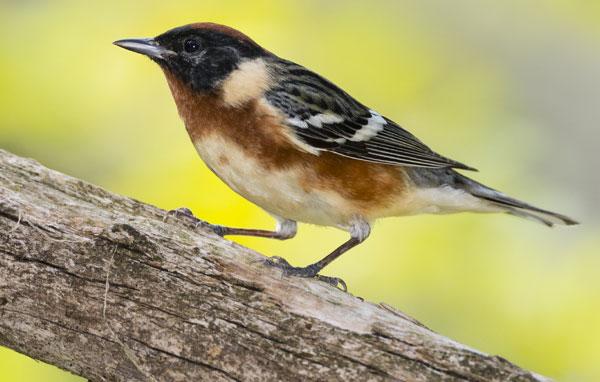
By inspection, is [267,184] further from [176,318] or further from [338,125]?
[176,318]

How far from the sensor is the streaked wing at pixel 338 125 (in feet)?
17.0

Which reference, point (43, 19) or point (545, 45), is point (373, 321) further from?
point (545, 45)

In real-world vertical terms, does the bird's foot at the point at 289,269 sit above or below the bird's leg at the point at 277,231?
below

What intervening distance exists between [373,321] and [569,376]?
5.37ft

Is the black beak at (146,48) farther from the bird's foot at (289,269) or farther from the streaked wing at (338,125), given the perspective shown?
the bird's foot at (289,269)

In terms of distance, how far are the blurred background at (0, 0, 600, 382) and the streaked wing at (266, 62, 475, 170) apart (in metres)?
0.54

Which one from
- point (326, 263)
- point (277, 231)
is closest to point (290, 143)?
point (326, 263)

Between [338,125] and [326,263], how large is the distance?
0.82 m

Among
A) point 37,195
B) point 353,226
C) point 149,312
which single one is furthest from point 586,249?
point 37,195

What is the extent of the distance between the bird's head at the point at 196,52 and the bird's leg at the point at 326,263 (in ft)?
3.51

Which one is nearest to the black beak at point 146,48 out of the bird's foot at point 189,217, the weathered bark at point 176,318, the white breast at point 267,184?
the white breast at point 267,184

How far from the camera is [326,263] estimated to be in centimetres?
500

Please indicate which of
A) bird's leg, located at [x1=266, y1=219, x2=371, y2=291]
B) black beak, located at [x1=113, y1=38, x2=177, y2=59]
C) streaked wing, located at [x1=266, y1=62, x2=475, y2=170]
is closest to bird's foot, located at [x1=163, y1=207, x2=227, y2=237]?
bird's leg, located at [x1=266, y1=219, x2=371, y2=291]

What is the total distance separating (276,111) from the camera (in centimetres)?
509
